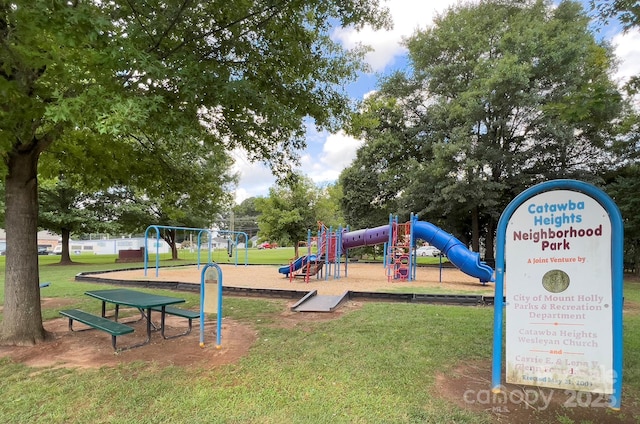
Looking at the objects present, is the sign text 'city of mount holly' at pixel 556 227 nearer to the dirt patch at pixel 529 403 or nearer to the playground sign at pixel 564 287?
the playground sign at pixel 564 287

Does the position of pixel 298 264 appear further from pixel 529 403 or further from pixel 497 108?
pixel 497 108

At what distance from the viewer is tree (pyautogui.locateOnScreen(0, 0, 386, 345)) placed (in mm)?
3529

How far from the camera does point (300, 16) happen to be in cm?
538

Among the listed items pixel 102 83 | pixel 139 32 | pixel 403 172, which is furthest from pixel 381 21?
pixel 403 172

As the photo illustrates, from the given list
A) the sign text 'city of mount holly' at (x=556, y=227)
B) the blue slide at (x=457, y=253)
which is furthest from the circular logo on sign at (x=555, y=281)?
the blue slide at (x=457, y=253)

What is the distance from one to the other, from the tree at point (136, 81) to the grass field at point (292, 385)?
216cm

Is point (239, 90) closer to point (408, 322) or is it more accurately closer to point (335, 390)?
point (335, 390)

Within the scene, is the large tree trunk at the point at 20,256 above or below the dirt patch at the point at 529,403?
above

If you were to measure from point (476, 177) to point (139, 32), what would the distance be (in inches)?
722

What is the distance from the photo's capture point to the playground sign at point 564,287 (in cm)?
317

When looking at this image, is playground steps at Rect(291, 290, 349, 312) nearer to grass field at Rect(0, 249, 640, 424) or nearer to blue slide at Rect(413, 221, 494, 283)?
grass field at Rect(0, 249, 640, 424)

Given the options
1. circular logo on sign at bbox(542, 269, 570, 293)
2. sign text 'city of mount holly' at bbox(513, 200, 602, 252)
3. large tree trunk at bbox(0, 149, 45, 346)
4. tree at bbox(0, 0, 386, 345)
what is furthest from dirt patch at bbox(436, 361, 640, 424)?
large tree trunk at bbox(0, 149, 45, 346)

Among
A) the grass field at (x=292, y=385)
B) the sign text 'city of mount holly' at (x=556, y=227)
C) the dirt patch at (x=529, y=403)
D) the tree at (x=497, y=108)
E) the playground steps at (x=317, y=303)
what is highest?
the tree at (x=497, y=108)

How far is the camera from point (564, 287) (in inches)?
130
